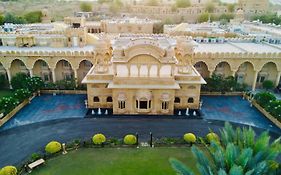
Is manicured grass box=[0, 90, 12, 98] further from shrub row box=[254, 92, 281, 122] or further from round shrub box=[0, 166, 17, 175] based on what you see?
shrub row box=[254, 92, 281, 122]

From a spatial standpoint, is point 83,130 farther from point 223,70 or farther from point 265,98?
point 223,70

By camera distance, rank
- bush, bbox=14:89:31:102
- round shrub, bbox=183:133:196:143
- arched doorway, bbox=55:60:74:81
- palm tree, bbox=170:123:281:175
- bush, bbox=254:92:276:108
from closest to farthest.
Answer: palm tree, bbox=170:123:281:175 < round shrub, bbox=183:133:196:143 < bush, bbox=254:92:276:108 < bush, bbox=14:89:31:102 < arched doorway, bbox=55:60:74:81

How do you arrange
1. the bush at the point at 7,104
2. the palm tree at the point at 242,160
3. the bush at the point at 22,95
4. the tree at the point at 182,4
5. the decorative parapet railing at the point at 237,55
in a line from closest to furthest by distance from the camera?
the palm tree at the point at 242,160 < the bush at the point at 7,104 < the bush at the point at 22,95 < the decorative parapet railing at the point at 237,55 < the tree at the point at 182,4

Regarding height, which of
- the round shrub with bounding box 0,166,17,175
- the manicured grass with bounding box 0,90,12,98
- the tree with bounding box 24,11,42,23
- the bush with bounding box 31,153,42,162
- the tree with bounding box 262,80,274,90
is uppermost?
the tree with bounding box 24,11,42,23

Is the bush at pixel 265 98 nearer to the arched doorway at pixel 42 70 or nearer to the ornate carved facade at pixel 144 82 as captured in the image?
the ornate carved facade at pixel 144 82

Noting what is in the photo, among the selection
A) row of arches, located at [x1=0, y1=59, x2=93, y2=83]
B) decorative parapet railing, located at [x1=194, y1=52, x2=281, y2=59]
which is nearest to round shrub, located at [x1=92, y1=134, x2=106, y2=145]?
row of arches, located at [x1=0, y1=59, x2=93, y2=83]

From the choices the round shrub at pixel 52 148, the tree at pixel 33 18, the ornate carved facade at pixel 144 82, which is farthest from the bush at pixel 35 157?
the tree at pixel 33 18

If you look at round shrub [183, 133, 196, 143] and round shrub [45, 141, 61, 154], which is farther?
round shrub [183, 133, 196, 143]
